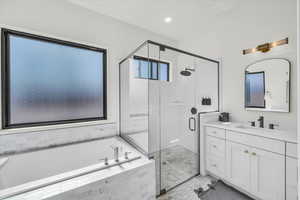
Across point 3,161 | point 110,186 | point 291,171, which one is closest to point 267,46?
point 291,171

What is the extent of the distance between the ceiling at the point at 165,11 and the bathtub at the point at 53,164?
2.21 metres

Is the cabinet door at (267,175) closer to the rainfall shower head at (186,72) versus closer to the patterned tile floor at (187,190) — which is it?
the patterned tile floor at (187,190)

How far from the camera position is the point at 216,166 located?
186 cm

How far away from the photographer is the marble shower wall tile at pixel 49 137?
62.4 inches

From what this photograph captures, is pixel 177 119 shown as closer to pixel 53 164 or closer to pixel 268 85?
pixel 268 85

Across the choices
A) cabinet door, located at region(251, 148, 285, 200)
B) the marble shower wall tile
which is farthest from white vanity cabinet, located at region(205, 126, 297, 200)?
the marble shower wall tile

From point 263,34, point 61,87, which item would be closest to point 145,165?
point 61,87

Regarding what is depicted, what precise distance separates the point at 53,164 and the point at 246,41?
3351 mm

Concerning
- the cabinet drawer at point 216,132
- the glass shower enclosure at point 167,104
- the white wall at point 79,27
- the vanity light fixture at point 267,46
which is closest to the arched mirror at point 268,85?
the vanity light fixture at point 267,46

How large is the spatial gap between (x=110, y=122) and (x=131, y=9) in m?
2.02

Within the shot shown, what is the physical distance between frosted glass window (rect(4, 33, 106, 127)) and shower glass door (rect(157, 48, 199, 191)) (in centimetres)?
125

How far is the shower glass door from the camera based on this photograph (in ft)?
5.52

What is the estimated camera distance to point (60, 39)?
1880 millimetres

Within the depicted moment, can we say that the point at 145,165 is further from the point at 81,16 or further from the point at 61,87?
the point at 81,16
